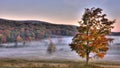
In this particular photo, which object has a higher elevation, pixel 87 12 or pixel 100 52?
pixel 87 12

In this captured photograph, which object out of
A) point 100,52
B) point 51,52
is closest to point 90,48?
point 100,52

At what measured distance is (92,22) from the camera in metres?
88.1

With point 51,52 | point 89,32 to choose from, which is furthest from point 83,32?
point 51,52

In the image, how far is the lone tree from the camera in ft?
285

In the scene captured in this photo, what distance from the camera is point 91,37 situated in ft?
284

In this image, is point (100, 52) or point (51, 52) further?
point (51, 52)

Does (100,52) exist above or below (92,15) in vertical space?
below

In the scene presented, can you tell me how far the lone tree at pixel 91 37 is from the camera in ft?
285

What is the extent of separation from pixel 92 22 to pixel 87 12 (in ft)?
8.29

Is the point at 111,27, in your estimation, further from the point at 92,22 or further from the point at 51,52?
Answer: the point at 51,52

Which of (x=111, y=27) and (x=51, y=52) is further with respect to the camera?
(x=51, y=52)

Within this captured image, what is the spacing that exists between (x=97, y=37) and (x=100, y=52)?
3.11m

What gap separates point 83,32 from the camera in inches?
3438

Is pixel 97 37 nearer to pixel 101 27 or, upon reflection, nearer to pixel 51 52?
pixel 101 27
